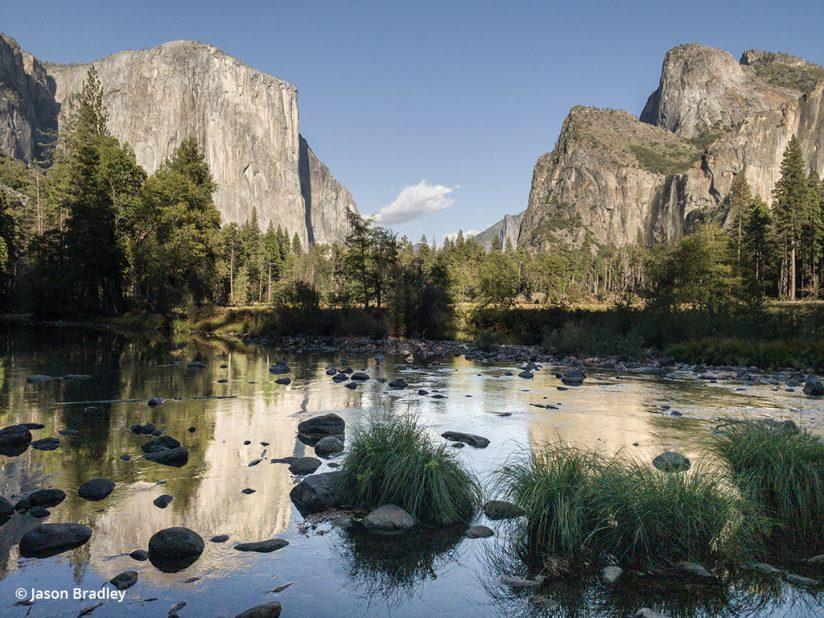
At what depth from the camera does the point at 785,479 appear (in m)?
5.52

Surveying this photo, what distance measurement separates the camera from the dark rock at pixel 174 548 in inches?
183

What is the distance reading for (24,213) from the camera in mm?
69812

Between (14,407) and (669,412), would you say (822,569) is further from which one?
(14,407)

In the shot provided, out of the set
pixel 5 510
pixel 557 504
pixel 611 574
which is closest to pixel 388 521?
pixel 557 504

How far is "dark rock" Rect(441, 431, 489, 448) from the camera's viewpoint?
8539mm

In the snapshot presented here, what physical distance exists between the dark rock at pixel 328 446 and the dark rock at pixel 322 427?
2.39ft

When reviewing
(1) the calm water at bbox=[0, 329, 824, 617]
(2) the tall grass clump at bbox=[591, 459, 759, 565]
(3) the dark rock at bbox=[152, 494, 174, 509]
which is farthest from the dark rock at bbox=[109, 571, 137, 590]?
(2) the tall grass clump at bbox=[591, 459, 759, 565]

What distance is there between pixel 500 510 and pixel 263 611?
275cm

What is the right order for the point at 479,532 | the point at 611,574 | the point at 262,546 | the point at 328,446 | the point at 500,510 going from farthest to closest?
the point at 328,446 → the point at 500,510 → the point at 479,532 → the point at 262,546 → the point at 611,574

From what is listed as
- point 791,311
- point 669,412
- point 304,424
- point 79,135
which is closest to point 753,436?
point 669,412

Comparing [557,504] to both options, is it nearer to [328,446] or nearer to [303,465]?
[303,465]

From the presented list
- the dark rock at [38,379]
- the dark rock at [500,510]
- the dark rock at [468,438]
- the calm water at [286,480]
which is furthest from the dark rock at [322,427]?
the dark rock at [38,379]

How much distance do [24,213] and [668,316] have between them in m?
76.1

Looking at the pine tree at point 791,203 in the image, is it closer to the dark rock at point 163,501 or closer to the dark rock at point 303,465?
the dark rock at point 303,465
